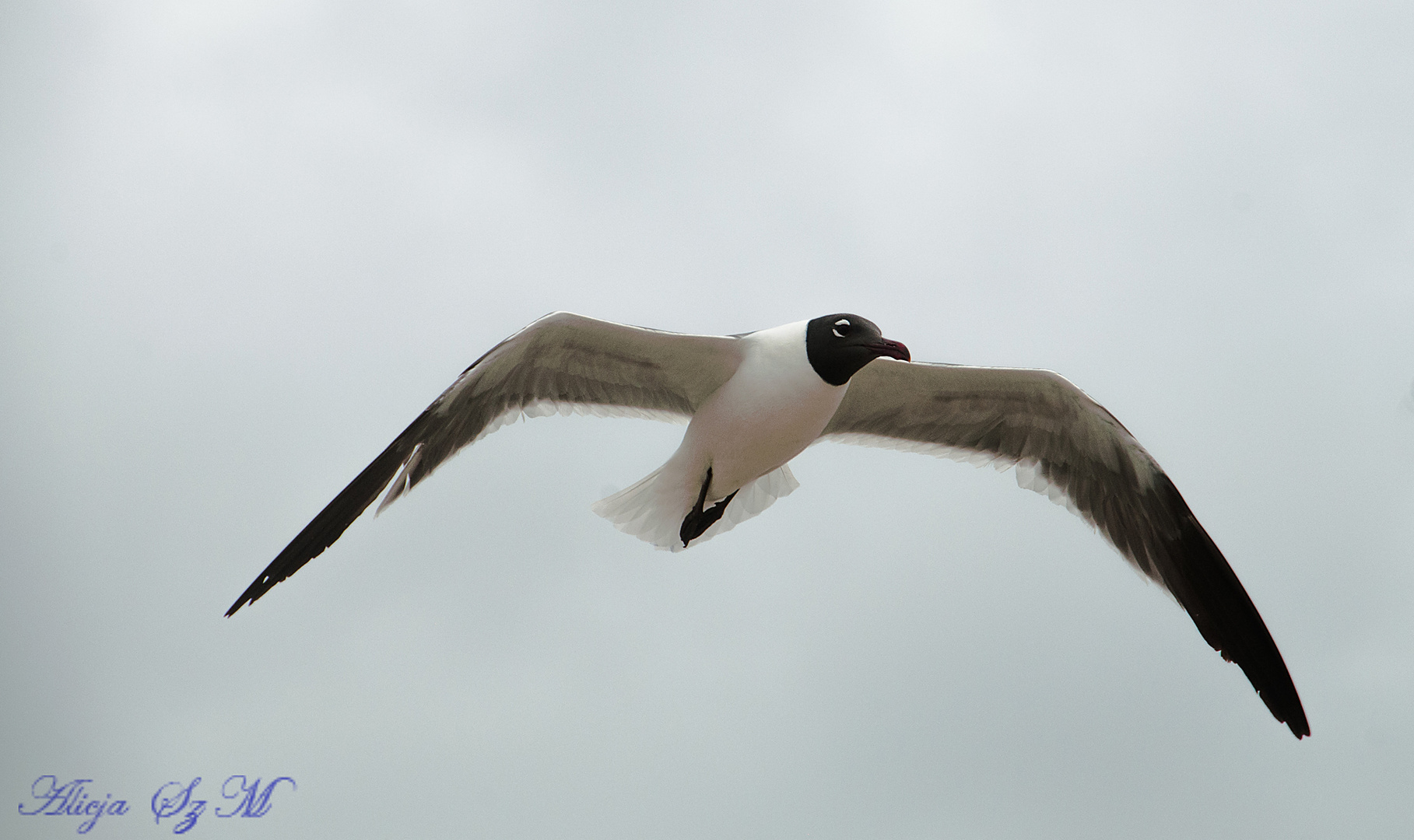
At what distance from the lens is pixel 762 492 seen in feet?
18.9

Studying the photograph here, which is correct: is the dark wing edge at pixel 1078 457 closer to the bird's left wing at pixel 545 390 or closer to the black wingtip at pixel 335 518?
the bird's left wing at pixel 545 390

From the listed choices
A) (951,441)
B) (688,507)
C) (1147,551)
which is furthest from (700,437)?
(1147,551)

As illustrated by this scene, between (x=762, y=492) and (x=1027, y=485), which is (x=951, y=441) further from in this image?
(x=762, y=492)

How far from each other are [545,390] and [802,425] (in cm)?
136

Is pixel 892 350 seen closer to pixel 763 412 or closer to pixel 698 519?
pixel 763 412

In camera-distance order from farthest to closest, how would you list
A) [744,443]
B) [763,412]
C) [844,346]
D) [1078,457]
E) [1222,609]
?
[1078,457]
[1222,609]
[744,443]
[763,412]
[844,346]

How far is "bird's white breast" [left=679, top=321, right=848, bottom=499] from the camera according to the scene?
4973 millimetres

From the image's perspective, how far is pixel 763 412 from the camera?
5.00 meters

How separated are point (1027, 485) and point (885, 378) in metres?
1.03

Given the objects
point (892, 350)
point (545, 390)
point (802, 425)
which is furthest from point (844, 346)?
point (545, 390)

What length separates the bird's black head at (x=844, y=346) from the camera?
480 cm

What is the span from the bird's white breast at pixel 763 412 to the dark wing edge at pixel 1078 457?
2.05 ft

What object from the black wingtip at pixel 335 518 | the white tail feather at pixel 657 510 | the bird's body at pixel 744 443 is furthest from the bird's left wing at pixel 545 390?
the white tail feather at pixel 657 510

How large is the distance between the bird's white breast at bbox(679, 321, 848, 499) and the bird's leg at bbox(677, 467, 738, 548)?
126 millimetres
